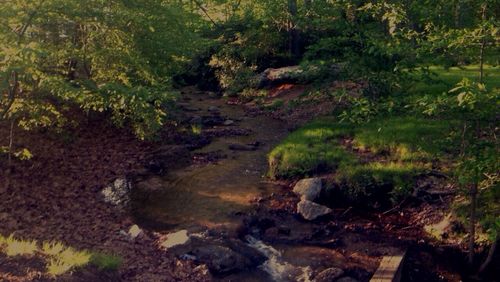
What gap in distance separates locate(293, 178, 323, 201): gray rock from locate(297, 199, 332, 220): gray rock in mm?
473

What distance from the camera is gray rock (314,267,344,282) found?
9461 mm

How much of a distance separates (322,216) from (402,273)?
9.32 ft

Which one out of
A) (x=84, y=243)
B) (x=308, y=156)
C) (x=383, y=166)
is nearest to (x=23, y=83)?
(x=84, y=243)

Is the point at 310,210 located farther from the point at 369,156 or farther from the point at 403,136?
the point at 403,136

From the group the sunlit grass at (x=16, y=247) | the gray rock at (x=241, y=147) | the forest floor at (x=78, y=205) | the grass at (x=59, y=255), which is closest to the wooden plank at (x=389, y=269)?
the forest floor at (x=78, y=205)

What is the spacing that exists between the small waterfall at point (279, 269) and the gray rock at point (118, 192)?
171 inches

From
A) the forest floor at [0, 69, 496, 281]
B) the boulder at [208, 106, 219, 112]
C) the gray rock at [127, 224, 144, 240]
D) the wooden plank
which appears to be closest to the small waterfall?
the forest floor at [0, 69, 496, 281]

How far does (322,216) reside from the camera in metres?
12.4

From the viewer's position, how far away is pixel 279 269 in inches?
396

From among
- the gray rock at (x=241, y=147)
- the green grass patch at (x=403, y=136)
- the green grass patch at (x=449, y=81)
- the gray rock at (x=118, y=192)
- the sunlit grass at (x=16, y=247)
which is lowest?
the gray rock at (x=118, y=192)

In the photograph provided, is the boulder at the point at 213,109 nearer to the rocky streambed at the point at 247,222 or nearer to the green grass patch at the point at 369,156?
the rocky streambed at the point at 247,222

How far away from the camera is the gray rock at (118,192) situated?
13271 mm

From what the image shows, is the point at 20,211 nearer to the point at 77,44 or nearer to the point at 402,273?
the point at 77,44

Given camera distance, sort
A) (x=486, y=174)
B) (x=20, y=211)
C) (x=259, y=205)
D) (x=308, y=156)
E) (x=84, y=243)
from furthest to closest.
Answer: (x=308, y=156) < (x=259, y=205) < (x=20, y=211) < (x=84, y=243) < (x=486, y=174)
